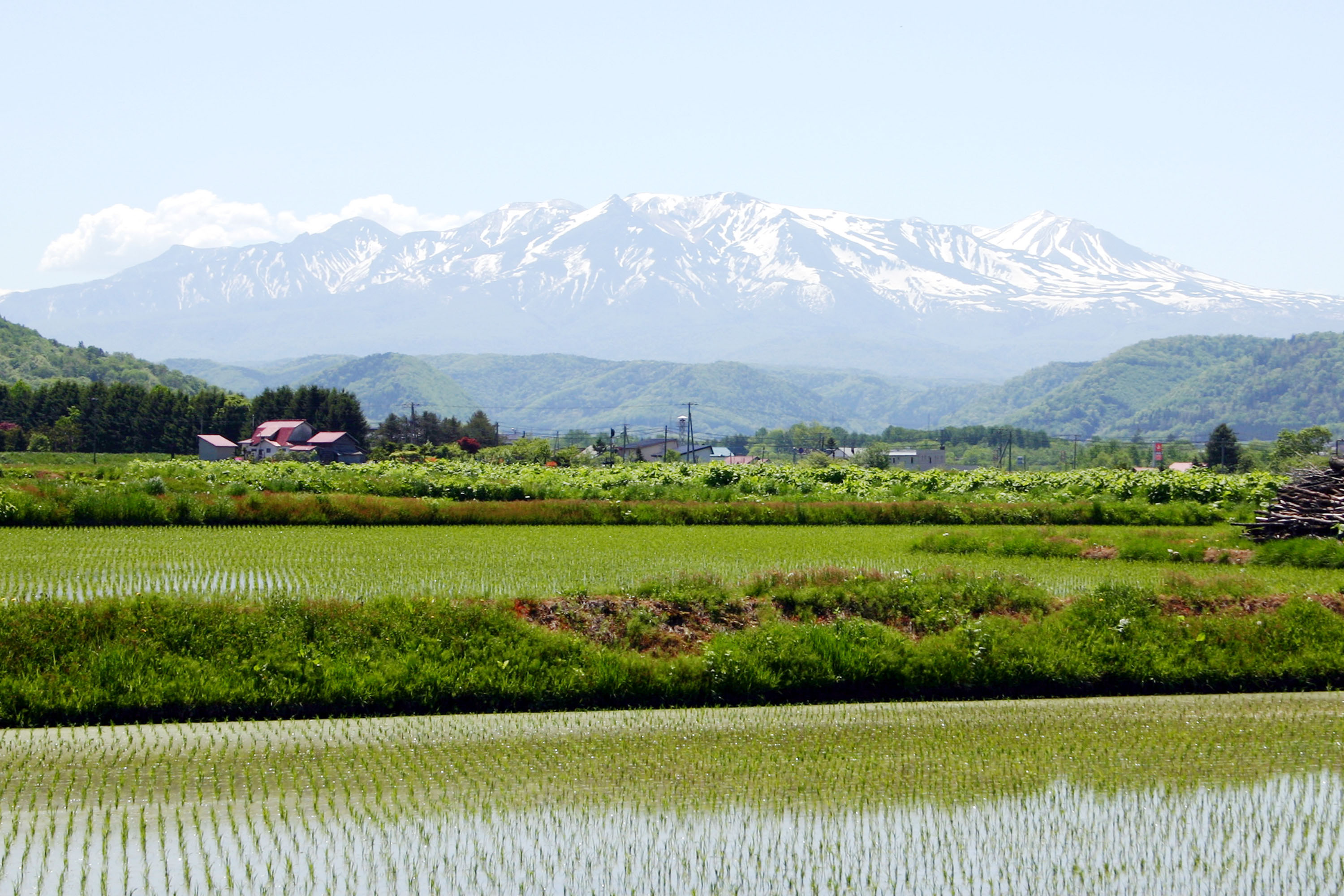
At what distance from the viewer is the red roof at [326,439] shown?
99188 mm

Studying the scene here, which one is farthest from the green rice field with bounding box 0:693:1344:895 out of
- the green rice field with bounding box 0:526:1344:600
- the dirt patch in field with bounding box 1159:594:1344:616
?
the green rice field with bounding box 0:526:1344:600

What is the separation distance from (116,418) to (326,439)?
54.1 ft

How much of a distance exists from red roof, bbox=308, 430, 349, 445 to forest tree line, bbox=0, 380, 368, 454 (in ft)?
14.2

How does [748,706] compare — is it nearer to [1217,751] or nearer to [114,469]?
[1217,751]

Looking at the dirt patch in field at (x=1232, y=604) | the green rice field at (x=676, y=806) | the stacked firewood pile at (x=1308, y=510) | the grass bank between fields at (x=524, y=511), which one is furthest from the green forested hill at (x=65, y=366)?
the green rice field at (x=676, y=806)

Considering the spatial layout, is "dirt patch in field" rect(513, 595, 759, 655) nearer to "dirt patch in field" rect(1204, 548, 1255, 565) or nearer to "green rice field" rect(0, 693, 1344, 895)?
"green rice field" rect(0, 693, 1344, 895)

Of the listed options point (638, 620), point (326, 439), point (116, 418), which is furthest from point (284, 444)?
point (638, 620)

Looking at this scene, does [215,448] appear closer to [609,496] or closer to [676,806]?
[609,496]

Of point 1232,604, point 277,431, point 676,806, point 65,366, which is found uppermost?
point 65,366

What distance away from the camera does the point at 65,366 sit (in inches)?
5684

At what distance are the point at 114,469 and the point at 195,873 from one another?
1567 inches

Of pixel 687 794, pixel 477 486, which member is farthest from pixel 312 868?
pixel 477 486

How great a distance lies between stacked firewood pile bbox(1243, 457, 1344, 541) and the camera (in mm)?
24281

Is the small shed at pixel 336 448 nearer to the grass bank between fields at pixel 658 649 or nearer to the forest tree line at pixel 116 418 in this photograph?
the forest tree line at pixel 116 418
